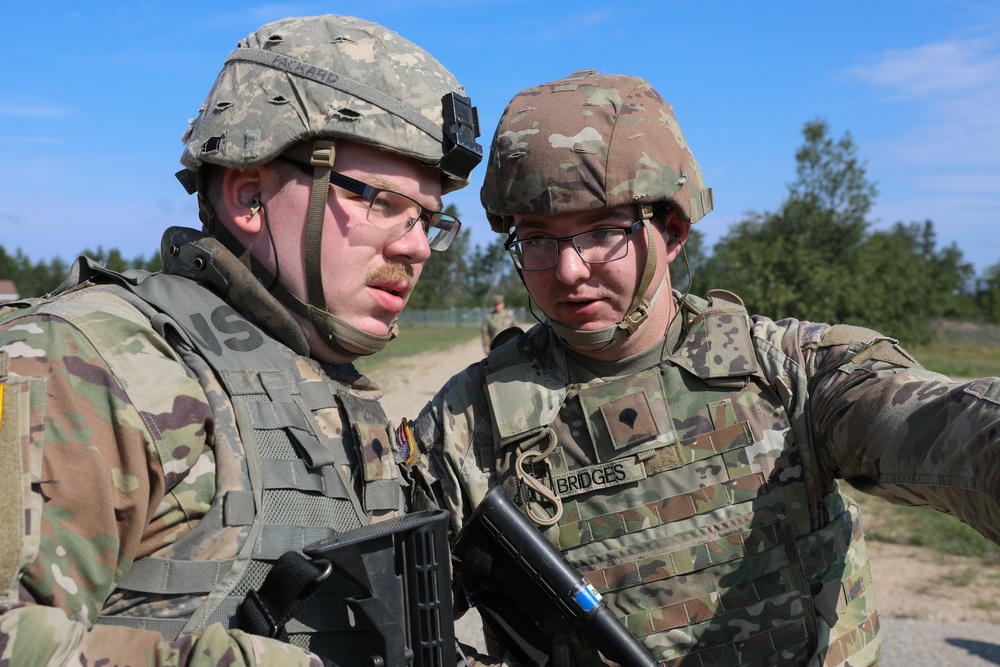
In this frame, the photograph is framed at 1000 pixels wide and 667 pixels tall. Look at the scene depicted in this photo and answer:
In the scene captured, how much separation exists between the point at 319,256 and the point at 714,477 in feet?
4.90

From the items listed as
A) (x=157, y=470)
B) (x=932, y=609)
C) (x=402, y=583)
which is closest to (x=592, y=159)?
(x=402, y=583)

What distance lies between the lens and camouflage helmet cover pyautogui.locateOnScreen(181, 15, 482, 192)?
2420 millimetres

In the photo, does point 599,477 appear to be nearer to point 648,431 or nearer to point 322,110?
point 648,431

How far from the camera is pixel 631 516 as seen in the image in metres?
2.96

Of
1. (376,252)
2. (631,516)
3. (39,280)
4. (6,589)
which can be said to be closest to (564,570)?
(631,516)

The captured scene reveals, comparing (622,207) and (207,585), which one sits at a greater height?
(622,207)

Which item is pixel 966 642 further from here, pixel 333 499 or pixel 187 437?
pixel 187 437

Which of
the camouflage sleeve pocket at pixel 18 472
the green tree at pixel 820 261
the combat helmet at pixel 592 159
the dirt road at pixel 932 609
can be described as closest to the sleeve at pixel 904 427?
the combat helmet at pixel 592 159

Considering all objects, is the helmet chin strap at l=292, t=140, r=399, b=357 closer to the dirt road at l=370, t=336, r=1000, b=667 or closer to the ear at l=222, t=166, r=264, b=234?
the ear at l=222, t=166, r=264, b=234

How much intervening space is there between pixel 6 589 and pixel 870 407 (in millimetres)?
2256

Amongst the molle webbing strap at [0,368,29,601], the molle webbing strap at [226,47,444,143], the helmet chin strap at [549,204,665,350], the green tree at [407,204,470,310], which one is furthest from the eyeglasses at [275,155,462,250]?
the green tree at [407,204,470,310]

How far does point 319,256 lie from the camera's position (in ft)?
7.97

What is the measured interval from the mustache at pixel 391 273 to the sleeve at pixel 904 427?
1393mm

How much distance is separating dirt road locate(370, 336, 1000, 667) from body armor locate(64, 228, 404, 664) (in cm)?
406
